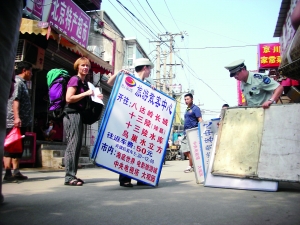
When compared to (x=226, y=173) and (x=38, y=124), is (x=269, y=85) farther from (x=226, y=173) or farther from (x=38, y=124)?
(x=38, y=124)

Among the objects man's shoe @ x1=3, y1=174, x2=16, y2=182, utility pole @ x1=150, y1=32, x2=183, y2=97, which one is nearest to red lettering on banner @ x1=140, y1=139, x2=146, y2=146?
man's shoe @ x1=3, y1=174, x2=16, y2=182

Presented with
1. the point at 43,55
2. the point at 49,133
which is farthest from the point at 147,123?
the point at 49,133

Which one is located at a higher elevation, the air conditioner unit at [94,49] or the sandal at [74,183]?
the air conditioner unit at [94,49]

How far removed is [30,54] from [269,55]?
11.7 m

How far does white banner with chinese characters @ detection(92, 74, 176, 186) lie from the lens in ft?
12.0

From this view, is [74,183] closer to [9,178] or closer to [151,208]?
[9,178]

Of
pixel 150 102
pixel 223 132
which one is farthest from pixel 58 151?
pixel 223 132

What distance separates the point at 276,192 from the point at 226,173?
609 millimetres

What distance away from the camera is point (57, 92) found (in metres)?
3.99

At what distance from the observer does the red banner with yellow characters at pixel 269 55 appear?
1442 centimetres

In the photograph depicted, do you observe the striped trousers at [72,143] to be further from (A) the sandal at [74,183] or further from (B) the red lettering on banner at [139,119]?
(B) the red lettering on banner at [139,119]

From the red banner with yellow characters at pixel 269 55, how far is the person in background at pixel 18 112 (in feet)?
41.5

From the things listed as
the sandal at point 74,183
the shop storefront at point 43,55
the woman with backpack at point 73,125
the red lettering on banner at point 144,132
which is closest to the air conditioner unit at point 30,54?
the shop storefront at point 43,55

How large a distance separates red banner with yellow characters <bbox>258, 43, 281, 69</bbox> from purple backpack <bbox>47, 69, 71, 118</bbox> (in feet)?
41.2
